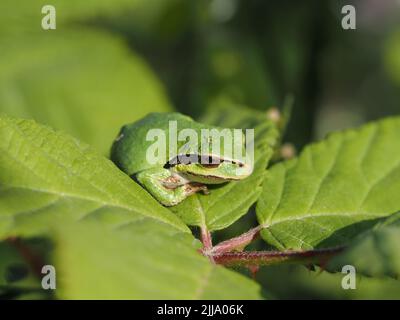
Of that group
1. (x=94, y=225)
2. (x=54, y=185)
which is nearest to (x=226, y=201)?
(x=54, y=185)

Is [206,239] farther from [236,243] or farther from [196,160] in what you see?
[196,160]

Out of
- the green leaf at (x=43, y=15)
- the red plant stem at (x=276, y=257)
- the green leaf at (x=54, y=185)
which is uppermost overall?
the green leaf at (x=43, y=15)

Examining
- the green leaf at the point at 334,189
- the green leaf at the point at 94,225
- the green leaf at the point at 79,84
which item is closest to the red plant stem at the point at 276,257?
the green leaf at the point at 334,189

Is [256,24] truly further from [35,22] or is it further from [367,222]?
[367,222]

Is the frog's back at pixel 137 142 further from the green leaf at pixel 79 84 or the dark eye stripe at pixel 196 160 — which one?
the green leaf at pixel 79 84

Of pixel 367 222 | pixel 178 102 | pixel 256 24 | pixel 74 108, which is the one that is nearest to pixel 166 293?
pixel 367 222
